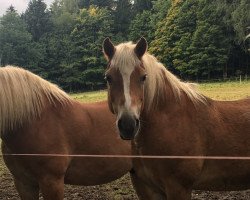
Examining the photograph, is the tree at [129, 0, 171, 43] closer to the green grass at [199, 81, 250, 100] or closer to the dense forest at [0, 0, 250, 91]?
the dense forest at [0, 0, 250, 91]

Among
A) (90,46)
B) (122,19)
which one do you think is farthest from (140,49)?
(122,19)

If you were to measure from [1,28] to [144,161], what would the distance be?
198ft

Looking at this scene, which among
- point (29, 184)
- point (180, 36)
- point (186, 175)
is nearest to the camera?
point (186, 175)

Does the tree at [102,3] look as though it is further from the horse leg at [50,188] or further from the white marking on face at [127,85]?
the white marking on face at [127,85]

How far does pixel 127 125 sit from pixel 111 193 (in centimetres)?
336

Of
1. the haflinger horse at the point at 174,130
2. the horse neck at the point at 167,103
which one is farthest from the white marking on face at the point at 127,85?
the horse neck at the point at 167,103

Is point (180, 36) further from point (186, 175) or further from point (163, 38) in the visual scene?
point (186, 175)

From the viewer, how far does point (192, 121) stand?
3670mm

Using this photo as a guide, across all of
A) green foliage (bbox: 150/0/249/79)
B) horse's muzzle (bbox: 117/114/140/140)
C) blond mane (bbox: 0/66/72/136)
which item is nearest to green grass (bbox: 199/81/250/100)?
blond mane (bbox: 0/66/72/136)

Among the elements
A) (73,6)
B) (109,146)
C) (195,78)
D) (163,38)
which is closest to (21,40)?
(73,6)

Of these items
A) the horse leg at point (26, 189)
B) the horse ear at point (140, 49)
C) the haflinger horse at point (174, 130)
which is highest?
the horse ear at point (140, 49)

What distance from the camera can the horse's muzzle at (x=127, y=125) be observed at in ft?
10.1

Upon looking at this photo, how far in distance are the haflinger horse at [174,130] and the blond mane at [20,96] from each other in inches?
55.0

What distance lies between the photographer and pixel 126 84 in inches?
127
